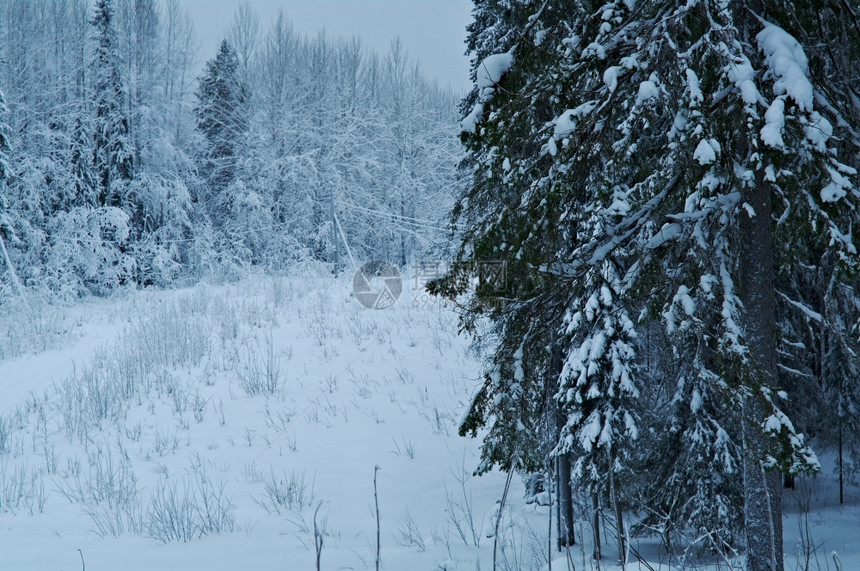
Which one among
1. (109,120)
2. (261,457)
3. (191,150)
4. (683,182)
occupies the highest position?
(191,150)

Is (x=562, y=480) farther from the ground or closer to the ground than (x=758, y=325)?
closer to the ground

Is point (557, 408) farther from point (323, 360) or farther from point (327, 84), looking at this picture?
point (327, 84)

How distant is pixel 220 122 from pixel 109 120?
276 inches

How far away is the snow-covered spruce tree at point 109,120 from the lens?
1933 centimetres

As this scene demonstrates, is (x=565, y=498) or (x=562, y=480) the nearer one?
(x=565, y=498)

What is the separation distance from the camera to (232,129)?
27016 millimetres

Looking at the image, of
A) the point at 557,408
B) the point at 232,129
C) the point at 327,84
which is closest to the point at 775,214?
the point at 557,408

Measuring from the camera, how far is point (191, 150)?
1027 inches


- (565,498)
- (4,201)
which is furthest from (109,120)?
(565,498)

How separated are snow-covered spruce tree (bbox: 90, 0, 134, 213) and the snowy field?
863cm

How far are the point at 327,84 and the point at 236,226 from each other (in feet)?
32.2

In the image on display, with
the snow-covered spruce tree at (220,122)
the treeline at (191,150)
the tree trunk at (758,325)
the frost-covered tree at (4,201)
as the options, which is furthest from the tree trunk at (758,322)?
the snow-covered spruce tree at (220,122)

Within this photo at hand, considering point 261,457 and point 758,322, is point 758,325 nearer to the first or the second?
point 758,322

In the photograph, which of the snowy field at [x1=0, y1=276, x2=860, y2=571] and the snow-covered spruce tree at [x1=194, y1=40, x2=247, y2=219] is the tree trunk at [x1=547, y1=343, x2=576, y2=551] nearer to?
the snowy field at [x1=0, y1=276, x2=860, y2=571]
